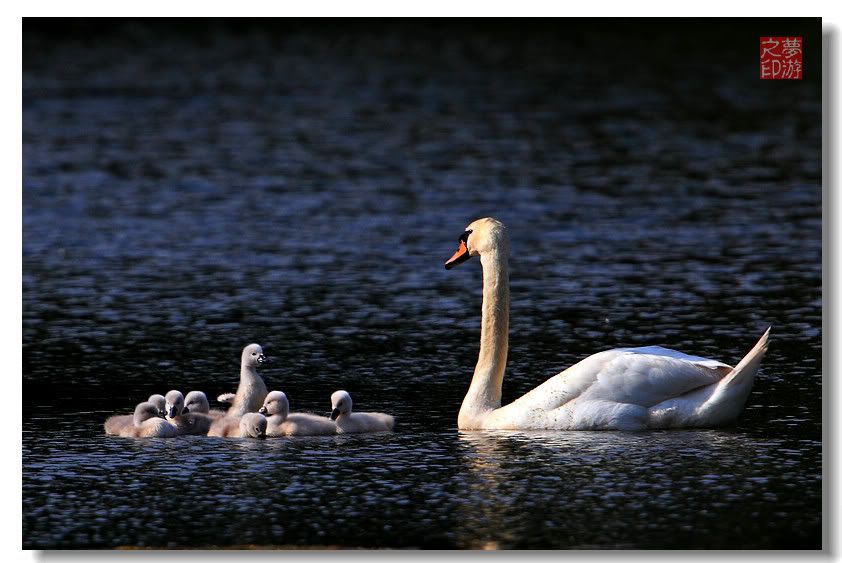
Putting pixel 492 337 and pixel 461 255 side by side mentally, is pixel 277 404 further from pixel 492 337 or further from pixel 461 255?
pixel 461 255

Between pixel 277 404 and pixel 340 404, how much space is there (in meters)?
0.47

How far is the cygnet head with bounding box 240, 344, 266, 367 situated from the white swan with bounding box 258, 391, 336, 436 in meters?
0.54

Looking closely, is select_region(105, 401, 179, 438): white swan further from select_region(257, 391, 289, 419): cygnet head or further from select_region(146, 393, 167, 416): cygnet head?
select_region(257, 391, 289, 419): cygnet head

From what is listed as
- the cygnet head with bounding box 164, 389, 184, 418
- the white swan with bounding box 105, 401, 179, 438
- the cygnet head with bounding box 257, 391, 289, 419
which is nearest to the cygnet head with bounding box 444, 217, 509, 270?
the cygnet head with bounding box 257, 391, 289, 419

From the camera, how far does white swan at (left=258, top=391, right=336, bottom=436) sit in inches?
551

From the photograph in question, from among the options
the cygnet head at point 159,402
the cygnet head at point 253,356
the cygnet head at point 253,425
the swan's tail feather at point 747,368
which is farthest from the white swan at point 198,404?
the swan's tail feather at point 747,368

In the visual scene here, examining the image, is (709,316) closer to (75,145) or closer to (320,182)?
(320,182)

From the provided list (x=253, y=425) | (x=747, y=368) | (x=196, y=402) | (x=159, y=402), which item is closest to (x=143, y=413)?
(x=159, y=402)

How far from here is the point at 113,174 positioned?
27.5 m

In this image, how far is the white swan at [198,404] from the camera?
14.2 m

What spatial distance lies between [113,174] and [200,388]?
40.4 feet

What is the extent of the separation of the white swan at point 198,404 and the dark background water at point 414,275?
0.82ft

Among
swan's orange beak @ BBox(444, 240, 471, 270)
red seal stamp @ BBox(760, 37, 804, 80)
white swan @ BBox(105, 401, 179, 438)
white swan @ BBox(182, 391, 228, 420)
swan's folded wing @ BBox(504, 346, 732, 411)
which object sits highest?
red seal stamp @ BBox(760, 37, 804, 80)
